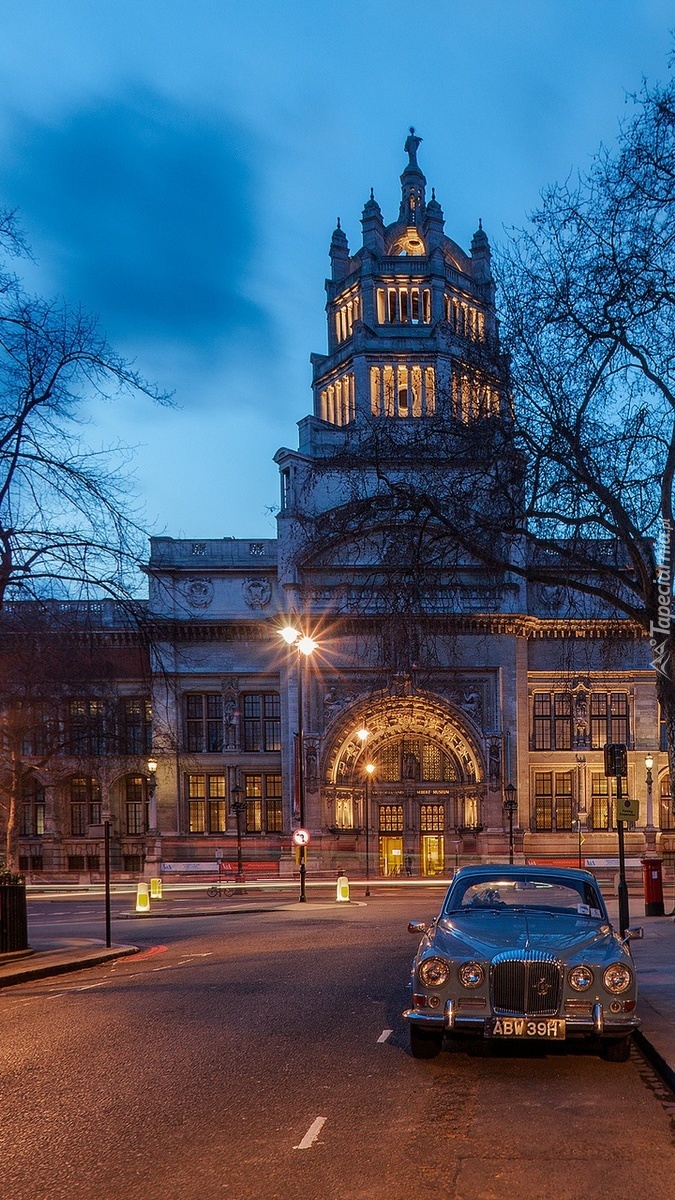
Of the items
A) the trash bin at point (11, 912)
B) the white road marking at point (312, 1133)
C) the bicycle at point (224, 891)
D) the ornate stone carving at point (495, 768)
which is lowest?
the bicycle at point (224, 891)

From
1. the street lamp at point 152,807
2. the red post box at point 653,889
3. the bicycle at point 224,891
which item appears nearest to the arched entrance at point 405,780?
the street lamp at point 152,807

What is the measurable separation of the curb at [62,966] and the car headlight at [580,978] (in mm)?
9533

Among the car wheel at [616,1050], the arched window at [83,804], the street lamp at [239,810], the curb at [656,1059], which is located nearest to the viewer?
the curb at [656,1059]

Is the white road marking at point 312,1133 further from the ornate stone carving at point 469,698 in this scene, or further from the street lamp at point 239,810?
the ornate stone carving at point 469,698

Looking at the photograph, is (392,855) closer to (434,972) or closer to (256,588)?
(256,588)

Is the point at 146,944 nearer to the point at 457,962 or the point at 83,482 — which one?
the point at 83,482

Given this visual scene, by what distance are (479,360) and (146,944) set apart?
13541 mm

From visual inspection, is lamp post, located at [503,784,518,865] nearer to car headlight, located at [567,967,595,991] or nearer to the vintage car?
the vintage car

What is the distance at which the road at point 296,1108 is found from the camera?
20.6 feet

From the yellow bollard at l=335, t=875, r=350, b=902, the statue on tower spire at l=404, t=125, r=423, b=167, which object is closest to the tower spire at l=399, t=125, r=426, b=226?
the statue on tower spire at l=404, t=125, r=423, b=167

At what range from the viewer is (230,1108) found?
7785mm

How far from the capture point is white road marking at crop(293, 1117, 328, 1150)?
270 inches

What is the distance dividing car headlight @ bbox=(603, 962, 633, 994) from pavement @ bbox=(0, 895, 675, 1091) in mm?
618

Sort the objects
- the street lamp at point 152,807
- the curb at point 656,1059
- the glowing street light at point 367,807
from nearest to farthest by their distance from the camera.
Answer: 1. the curb at point 656,1059
2. the glowing street light at point 367,807
3. the street lamp at point 152,807
